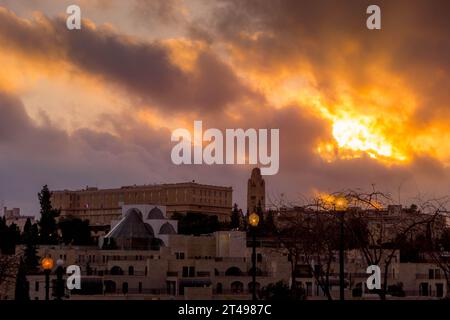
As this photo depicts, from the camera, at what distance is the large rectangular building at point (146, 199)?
16425 cm

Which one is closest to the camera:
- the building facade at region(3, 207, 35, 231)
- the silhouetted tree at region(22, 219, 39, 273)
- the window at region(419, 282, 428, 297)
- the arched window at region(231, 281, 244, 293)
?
the window at region(419, 282, 428, 297)

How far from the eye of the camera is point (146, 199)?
172m

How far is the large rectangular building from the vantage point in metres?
164

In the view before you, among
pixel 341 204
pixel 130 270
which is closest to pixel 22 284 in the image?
pixel 130 270

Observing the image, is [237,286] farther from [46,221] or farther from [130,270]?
[46,221]

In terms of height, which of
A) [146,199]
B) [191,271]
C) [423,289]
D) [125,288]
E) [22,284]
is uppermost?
[146,199]

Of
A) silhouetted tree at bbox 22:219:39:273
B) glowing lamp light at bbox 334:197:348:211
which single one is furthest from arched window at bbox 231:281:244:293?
glowing lamp light at bbox 334:197:348:211

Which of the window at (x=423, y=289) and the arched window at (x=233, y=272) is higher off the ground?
the arched window at (x=233, y=272)

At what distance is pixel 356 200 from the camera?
92.9 feet

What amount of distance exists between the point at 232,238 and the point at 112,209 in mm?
105778

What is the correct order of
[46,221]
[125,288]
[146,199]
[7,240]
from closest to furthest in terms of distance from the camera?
1. [125,288]
2. [7,240]
3. [46,221]
4. [146,199]

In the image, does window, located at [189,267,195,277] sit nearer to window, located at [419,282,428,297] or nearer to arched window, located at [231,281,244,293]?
arched window, located at [231,281,244,293]

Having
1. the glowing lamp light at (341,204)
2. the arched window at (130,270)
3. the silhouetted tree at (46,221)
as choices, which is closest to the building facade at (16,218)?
the silhouetted tree at (46,221)

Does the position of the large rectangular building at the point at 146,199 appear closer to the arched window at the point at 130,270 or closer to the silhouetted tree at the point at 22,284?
the arched window at the point at 130,270
